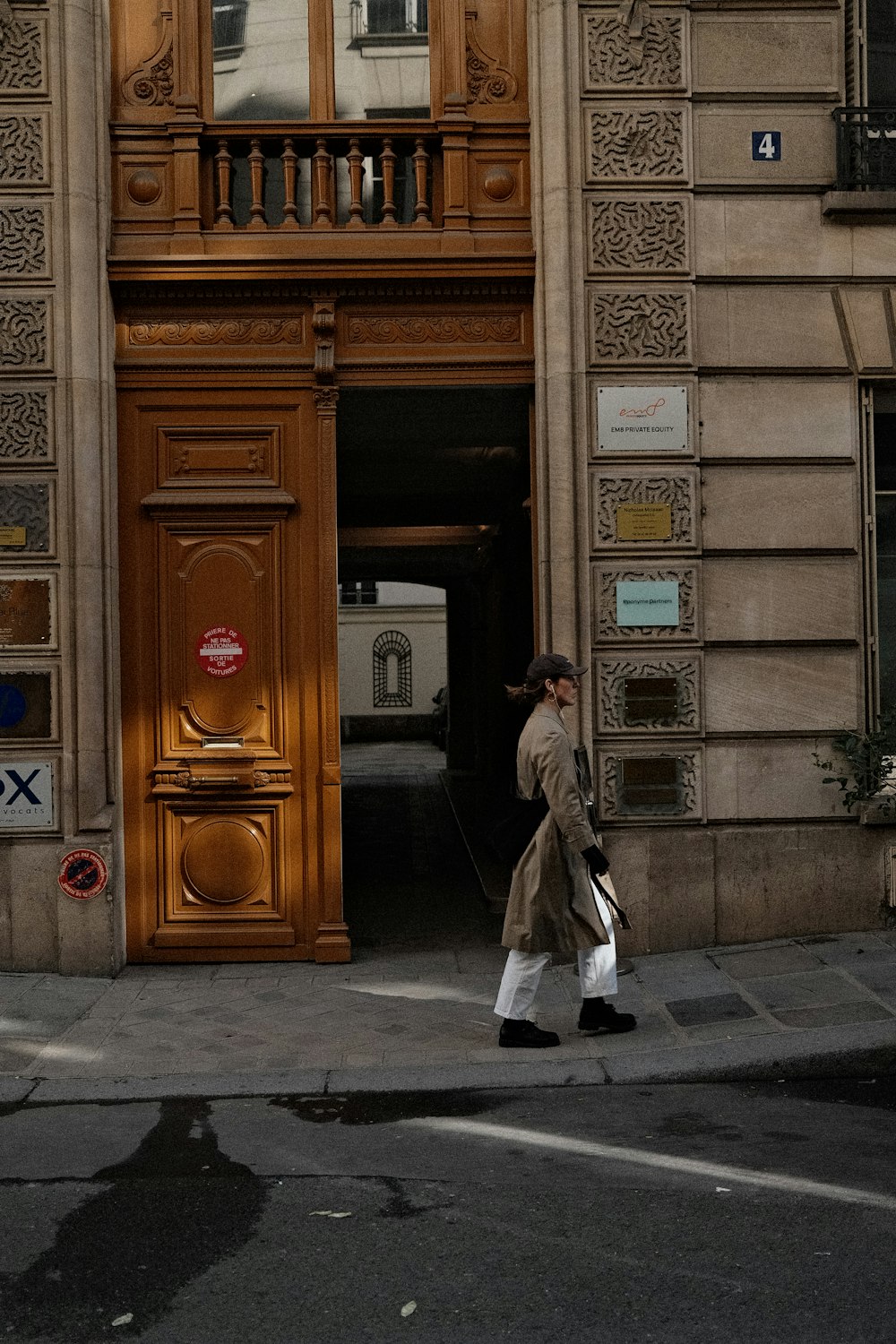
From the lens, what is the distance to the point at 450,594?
2447 cm

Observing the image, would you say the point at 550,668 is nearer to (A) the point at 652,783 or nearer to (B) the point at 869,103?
(A) the point at 652,783

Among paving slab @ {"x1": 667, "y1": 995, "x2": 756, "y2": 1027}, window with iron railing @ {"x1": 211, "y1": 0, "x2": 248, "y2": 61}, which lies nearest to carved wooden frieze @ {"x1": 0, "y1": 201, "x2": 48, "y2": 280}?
window with iron railing @ {"x1": 211, "y1": 0, "x2": 248, "y2": 61}

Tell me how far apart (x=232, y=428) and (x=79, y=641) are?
169 cm

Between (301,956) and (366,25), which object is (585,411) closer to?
(366,25)

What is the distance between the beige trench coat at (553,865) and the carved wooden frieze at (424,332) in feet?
10.3

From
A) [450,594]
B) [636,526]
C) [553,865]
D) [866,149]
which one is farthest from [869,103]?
[450,594]

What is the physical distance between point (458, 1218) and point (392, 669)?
3591 cm

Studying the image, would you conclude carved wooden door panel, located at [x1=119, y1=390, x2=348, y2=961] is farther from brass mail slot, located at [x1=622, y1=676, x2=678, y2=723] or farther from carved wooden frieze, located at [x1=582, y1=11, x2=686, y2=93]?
carved wooden frieze, located at [x1=582, y1=11, x2=686, y2=93]

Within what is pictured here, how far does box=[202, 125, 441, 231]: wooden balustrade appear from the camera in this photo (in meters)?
8.80

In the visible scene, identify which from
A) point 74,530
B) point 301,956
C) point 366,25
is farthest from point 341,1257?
point 366,25

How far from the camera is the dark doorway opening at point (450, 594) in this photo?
32.2ft

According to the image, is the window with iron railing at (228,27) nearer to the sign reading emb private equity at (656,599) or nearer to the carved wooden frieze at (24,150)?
the carved wooden frieze at (24,150)

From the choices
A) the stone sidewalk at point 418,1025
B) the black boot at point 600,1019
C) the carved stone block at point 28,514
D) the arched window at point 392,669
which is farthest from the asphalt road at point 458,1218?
the arched window at point 392,669

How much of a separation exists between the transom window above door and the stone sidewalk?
5612mm
